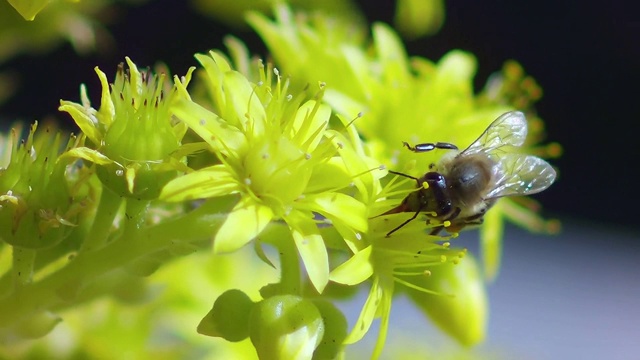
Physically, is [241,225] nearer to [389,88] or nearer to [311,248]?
[311,248]

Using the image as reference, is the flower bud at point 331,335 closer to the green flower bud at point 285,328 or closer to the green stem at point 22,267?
the green flower bud at point 285,328

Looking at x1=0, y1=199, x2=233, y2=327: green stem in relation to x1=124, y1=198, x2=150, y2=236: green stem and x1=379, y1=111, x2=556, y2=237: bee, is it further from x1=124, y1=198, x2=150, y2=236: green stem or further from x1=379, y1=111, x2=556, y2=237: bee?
x1=379, y1=111, x2=556, y2=237: bee

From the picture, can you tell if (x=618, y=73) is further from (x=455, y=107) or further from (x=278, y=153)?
(x=278, y=153)

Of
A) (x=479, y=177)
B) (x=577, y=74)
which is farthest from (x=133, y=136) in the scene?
(x=577, y=74)

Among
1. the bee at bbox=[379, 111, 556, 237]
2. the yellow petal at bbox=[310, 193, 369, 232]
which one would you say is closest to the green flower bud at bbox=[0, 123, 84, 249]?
the yellow petal at bbox=[310, 193, 369, 232]

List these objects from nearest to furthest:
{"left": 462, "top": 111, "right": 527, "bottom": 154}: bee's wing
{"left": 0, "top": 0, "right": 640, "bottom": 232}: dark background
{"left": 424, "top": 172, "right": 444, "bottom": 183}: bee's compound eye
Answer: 1. {"left": 424, "top": 172, "right": 444, "bottom": 183}: bee's compound eye
2. {"left": 462, "top": 111, "right": 527, "bottom": 154}: bee's wing
3. {"left": 0, "top": 0, "right": 640, "bottom": 232}: dark background

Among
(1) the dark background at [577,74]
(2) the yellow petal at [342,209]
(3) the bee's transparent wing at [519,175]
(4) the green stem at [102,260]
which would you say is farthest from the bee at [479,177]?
(1) the dark background at [577,74]
